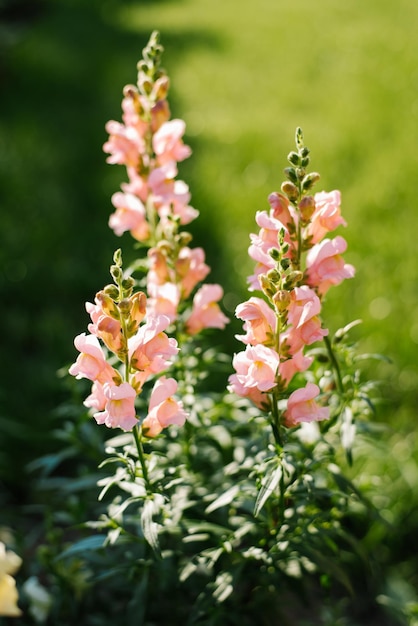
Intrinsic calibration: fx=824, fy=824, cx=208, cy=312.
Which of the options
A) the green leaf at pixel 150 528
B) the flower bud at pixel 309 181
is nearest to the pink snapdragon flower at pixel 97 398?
the green leaf at pixel 150 528

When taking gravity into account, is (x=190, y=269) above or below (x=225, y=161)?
below

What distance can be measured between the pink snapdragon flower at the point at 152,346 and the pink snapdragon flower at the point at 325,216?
397 mm

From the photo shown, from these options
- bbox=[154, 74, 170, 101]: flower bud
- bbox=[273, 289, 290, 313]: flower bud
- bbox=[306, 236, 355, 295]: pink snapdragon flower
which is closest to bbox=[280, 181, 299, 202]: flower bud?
bbox=[306, 236, 355, 295]: pink snapdragon flower

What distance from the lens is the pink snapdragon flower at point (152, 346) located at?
5.16 feet

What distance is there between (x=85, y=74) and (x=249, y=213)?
346cm

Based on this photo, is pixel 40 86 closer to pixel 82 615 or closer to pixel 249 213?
pixel 249 213

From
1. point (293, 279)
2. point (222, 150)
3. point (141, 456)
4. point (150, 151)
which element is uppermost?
point (222, 150)

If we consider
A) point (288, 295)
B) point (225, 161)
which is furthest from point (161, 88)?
point (225, 161)

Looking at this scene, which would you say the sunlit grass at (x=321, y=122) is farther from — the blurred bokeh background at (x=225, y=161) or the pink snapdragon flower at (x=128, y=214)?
the pink snapdragon flower at (x=128, y=214)

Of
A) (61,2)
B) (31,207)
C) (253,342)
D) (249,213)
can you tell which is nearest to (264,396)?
(253,342)

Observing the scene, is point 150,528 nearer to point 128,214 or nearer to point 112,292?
point 112,292

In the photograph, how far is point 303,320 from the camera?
160 cm

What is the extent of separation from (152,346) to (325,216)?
0.46 m

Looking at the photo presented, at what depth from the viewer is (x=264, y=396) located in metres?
1.76
